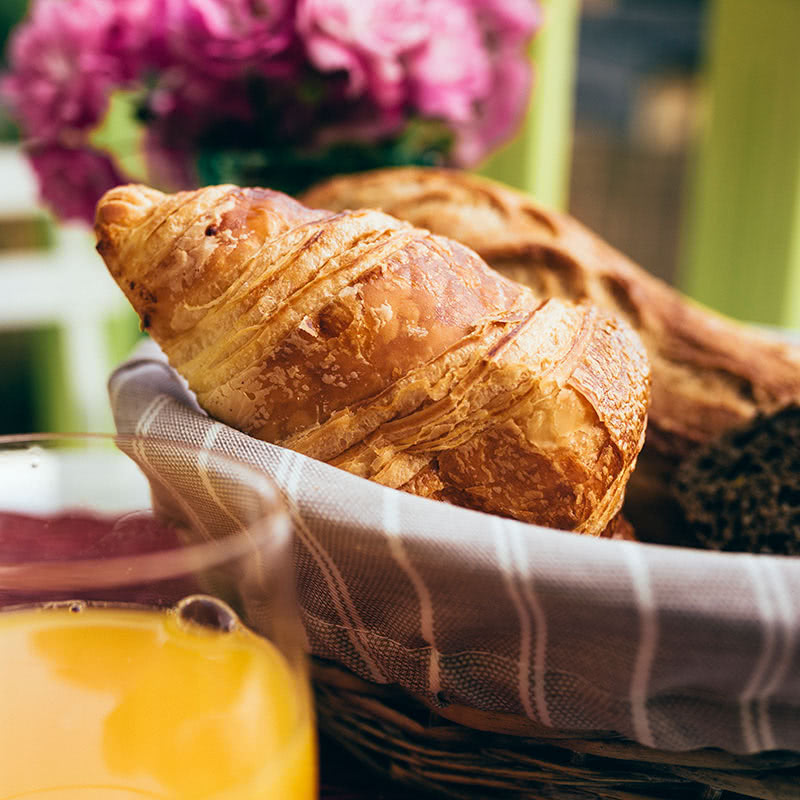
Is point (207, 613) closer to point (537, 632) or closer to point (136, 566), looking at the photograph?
point (136, 566)

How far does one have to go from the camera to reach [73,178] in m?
0.88

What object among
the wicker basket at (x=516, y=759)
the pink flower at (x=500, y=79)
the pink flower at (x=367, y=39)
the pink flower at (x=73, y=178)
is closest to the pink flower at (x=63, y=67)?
the pink flower at (x=73, y=178)

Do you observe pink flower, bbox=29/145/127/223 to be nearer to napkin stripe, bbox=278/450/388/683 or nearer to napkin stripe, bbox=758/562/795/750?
napkin stripe, bbox=278/450/388/683

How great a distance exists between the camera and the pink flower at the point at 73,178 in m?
0.87

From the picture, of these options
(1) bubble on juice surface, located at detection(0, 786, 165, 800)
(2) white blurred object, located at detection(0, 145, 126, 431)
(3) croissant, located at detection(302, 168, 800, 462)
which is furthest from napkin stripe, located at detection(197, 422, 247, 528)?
(2) white blurred object, located at detection(0, 145, 126, 431)

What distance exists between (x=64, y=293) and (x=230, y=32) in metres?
0.98

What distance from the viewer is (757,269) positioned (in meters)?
1.35

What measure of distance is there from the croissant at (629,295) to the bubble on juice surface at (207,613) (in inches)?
18.6

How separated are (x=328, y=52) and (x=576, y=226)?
0.87 feet

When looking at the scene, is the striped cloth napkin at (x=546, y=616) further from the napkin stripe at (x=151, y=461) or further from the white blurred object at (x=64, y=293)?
the white blurred object at (x=64, y=293)

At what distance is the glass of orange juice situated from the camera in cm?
28

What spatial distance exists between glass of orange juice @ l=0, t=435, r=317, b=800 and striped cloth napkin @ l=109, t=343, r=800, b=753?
3.0 inches

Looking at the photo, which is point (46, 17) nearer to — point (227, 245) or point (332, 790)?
point (227, 245)

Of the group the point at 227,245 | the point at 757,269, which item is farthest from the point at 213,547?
the point at 757,269
